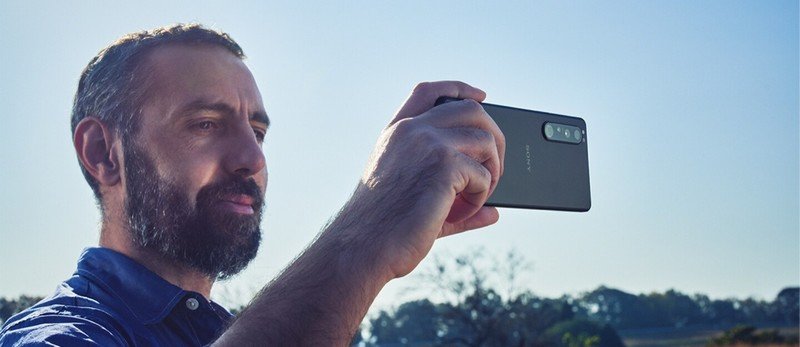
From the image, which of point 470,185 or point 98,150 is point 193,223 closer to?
point 98,150

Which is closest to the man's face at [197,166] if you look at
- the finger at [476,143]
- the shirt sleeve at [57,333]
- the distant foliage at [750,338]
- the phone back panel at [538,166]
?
the shirt sleeve at [57,333]

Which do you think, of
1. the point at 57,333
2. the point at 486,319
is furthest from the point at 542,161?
the point at 486,319

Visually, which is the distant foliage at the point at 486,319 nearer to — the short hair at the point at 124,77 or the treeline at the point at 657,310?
the treeline at the point at 657,310

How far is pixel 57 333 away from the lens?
1634 mm

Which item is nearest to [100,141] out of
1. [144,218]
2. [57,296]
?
[144,218]

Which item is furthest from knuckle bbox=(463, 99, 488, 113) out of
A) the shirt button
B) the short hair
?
the short hair

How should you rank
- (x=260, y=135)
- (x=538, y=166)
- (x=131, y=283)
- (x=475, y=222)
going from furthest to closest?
1. (x=260, y=135)
2. (x=131, y=283)
3. (x=538, y=166)
4. (x=475, y=222)

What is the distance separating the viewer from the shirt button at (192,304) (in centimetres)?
233

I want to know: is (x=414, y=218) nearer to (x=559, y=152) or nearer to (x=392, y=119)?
(x=392, y=119)

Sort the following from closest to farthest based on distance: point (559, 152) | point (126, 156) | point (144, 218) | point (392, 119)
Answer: point (392, 119)
point (559, 152)
point (144, 218)
point (126, 156)

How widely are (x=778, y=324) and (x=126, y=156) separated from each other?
169 ft

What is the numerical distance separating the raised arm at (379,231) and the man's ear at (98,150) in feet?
4.71

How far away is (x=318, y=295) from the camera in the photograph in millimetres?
1366

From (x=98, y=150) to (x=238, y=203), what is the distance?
1.97 feet
